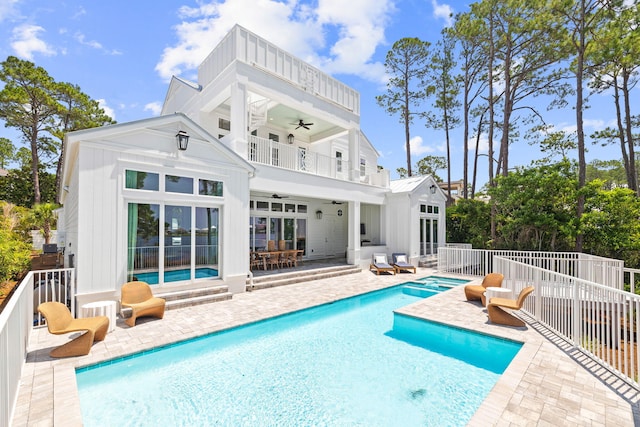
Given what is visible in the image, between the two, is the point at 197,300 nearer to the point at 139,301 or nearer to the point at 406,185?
the point at 139,301

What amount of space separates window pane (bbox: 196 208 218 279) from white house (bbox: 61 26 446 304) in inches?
1.2

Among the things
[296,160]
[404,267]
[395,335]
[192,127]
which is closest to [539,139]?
[404,267]

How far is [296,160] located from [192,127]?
14.4ft

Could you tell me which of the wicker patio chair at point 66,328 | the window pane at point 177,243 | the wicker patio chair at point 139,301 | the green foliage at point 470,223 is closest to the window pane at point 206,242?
the window pane at point 177,243

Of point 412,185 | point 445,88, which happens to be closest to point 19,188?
point 412,185

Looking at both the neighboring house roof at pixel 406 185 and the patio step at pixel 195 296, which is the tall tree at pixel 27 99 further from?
the neighboring house roof at pixel 406 185

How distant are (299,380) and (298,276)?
6.83 meters

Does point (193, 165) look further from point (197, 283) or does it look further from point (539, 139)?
point (539, 139)

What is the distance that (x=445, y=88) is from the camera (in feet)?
77.9

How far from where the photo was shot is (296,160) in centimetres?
1162

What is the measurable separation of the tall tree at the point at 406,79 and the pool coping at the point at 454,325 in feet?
58.7

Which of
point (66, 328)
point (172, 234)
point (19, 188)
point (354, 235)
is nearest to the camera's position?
point (66, 328)

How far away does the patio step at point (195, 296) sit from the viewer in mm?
7633

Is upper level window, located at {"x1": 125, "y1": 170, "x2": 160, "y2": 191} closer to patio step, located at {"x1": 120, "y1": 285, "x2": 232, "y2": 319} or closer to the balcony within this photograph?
patio step, located at {"x1": 120, "y1": 285, "x2": 232, "y2": 319}
